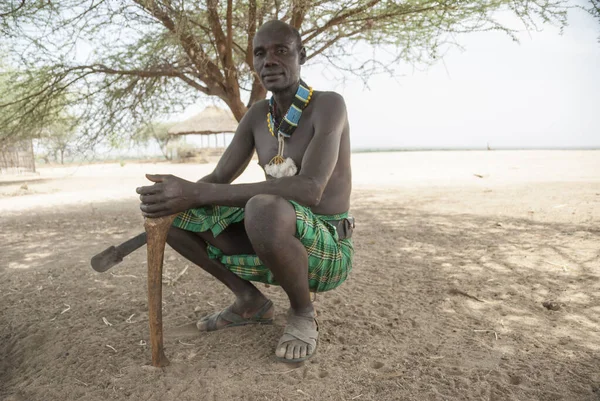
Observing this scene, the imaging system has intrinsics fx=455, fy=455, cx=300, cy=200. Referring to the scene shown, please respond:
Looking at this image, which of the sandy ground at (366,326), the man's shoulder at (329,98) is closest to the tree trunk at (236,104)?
the sandy ground at (366,326)

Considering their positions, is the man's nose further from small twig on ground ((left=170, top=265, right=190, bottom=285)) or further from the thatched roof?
the thatched roof

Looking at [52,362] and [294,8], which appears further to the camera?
[294,8]

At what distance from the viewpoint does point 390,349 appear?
2174 millimetres

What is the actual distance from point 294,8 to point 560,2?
257 centimetres

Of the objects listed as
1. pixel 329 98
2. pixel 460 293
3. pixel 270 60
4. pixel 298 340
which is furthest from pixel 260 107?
pixel 460 293

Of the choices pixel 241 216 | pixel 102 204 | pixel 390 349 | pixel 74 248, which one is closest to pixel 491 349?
pixel 390 349

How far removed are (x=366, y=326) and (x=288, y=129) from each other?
1.14 metres

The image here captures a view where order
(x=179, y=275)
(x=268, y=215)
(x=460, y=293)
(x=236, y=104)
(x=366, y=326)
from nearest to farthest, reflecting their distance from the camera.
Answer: (x=268, y=215)
(x=366, y=326)
(x=460, y=293)
(x=179, y=275)
(x=236, y=104)

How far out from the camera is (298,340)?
2115 millimetres

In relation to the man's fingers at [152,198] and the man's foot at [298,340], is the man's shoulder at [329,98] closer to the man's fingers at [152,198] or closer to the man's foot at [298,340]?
the man's fingers at [152,198]

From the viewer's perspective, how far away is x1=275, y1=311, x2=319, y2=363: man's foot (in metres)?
2.05

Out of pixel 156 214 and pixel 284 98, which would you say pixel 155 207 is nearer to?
pixel 156 214

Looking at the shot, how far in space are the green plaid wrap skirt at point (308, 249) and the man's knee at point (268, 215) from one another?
0.14 m

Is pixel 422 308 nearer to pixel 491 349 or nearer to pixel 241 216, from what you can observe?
pixel 491 349
